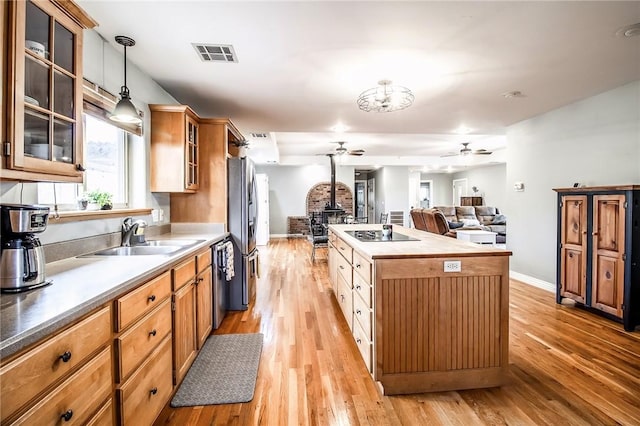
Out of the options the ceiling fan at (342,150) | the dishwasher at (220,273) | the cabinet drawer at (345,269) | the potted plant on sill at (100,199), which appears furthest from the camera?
the ceiling fan at (342,150)

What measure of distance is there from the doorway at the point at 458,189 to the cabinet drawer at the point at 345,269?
409 inches

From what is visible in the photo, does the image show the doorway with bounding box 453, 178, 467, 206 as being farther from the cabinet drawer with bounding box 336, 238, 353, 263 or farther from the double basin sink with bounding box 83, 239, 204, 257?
the double basin sink with bounding box 83, 239, 204, 257

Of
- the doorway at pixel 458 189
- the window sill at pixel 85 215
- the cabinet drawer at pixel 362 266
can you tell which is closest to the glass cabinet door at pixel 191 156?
the window sill at pixel 85 215

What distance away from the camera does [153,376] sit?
161cm

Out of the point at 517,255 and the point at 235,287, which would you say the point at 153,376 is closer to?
the point at 235,287

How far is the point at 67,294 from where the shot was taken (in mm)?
1175

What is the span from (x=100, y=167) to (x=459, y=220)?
315 inches

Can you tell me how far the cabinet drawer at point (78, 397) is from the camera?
91 centimetres

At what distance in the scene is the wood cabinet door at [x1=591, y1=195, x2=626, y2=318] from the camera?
9.75 ft

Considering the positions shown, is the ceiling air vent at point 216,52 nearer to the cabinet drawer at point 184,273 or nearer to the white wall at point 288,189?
the cabinet drawer at point 184,273

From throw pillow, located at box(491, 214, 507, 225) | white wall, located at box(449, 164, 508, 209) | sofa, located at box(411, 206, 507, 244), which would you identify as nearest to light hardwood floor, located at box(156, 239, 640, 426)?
sofa, located at box(411, 206, 507, 244)

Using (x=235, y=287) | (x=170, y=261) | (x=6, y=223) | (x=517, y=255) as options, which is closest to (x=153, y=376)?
(x=170, y=261)

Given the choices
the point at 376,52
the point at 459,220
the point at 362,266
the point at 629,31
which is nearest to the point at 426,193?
the point at 459,220

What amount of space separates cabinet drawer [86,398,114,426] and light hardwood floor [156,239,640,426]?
0.62 m
